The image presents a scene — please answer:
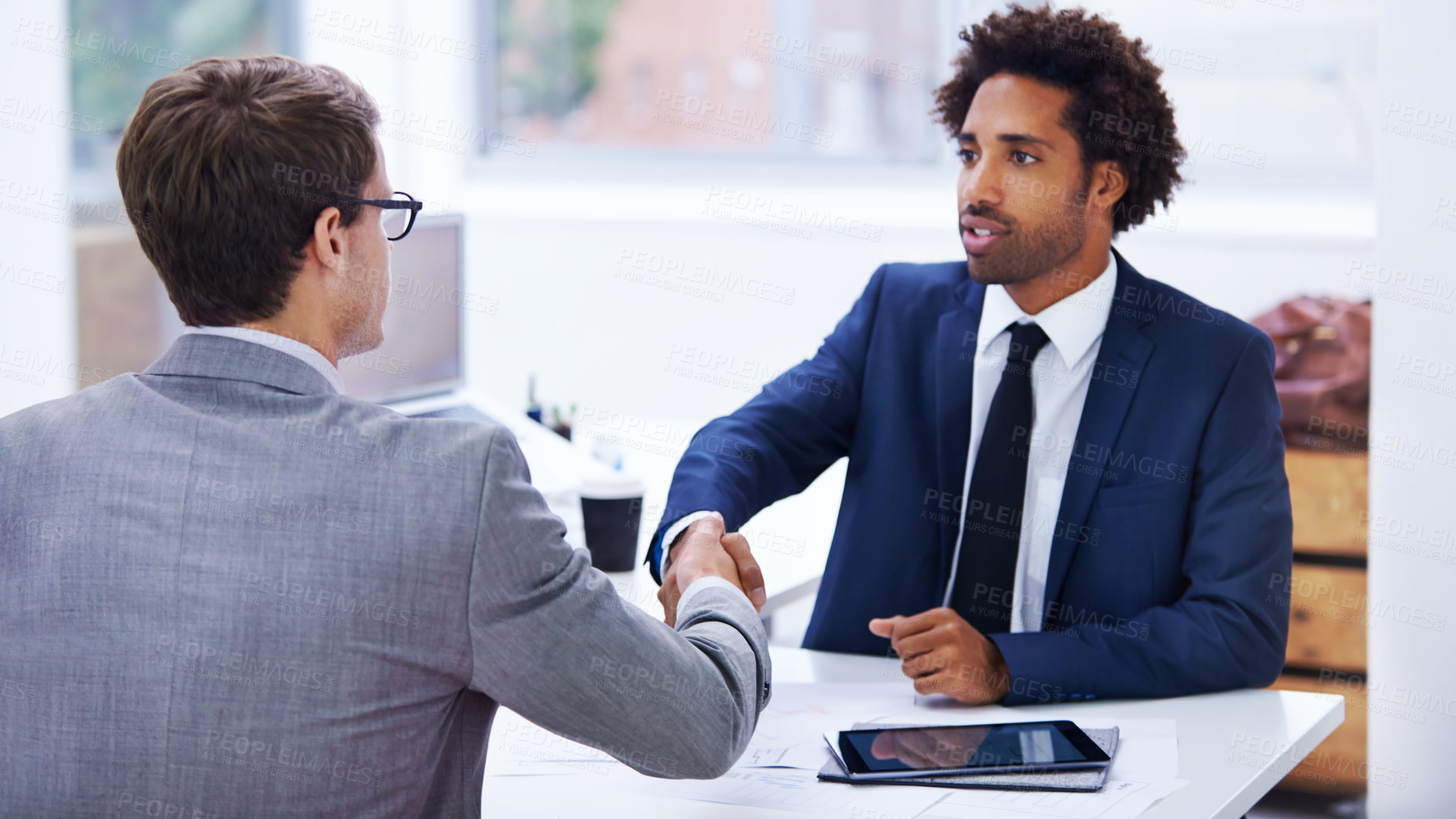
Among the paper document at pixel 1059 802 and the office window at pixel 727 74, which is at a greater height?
the office window at pixel 727 74

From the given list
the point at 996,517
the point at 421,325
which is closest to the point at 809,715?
the point at 996,517

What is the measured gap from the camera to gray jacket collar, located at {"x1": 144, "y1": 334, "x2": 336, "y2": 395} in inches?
42.5

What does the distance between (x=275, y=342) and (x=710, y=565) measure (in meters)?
0.61

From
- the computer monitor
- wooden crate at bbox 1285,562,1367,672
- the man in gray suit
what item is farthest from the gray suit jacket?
wooden crate at bbox 1285,562,1367,672

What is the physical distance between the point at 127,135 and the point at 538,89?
3.74m

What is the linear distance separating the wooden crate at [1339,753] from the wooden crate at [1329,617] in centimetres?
5

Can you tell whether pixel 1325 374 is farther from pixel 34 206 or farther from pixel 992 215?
pixel 34 206

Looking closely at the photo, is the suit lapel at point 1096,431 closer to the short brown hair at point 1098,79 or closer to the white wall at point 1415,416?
the short brown hair at point 1098,79

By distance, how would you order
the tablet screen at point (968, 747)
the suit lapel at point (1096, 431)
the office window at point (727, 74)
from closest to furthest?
Result: 1. the tablet screen at point (968, 747)
2. the suit lapel at point (1096, 431)
3. the office window at point (727, 74)

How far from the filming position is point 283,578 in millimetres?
1002

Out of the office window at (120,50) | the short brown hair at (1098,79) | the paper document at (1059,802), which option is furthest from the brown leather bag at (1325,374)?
the office window at (120,50)

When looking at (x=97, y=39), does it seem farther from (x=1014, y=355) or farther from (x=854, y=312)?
(x=1014, y=355)

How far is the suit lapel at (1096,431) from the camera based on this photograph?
1791 mm

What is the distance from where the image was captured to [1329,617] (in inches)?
122
